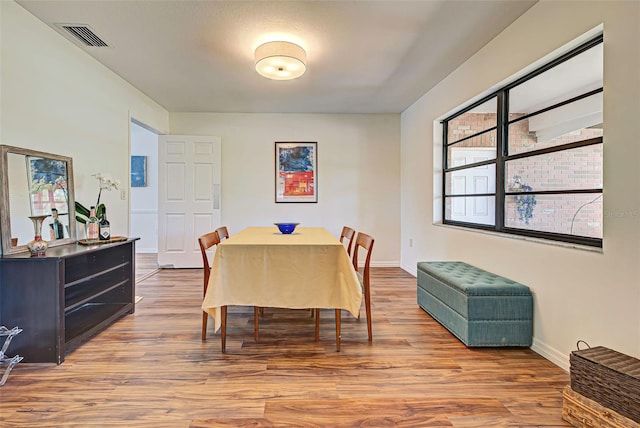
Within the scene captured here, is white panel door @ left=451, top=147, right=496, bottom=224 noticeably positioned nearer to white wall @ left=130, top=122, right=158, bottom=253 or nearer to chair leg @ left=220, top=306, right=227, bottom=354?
chair leg @ left=220, top=306, right=227, bottom=354

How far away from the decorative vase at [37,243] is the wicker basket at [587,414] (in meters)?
3.13

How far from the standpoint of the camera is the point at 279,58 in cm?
260

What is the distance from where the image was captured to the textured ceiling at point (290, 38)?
2275mm

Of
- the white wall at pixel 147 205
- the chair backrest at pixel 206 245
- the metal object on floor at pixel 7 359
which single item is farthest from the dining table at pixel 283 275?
the white wall at pixel 147 205

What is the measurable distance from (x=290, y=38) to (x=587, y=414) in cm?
305

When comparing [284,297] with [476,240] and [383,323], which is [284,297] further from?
[476,240]

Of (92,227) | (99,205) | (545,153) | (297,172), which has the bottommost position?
(92,227)

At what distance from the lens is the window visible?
79.5 inches

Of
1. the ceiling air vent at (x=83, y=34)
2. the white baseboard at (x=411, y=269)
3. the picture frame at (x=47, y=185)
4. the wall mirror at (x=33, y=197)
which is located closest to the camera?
the wall mirror at (x=33, y=197)

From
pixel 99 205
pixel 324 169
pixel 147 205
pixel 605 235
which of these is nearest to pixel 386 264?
pixel 324 169

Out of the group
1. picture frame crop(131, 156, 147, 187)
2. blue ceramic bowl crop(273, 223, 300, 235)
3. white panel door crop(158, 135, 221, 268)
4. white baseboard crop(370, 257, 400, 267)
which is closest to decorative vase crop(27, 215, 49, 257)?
blue ceramic bowl crop(273, 223, 300, 235)

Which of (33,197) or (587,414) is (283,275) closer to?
(587,414)

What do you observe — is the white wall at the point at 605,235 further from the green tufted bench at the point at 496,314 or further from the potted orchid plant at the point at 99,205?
the potted orchid plant at the point at 99,205

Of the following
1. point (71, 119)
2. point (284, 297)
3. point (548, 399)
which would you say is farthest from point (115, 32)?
point (548, 399)
